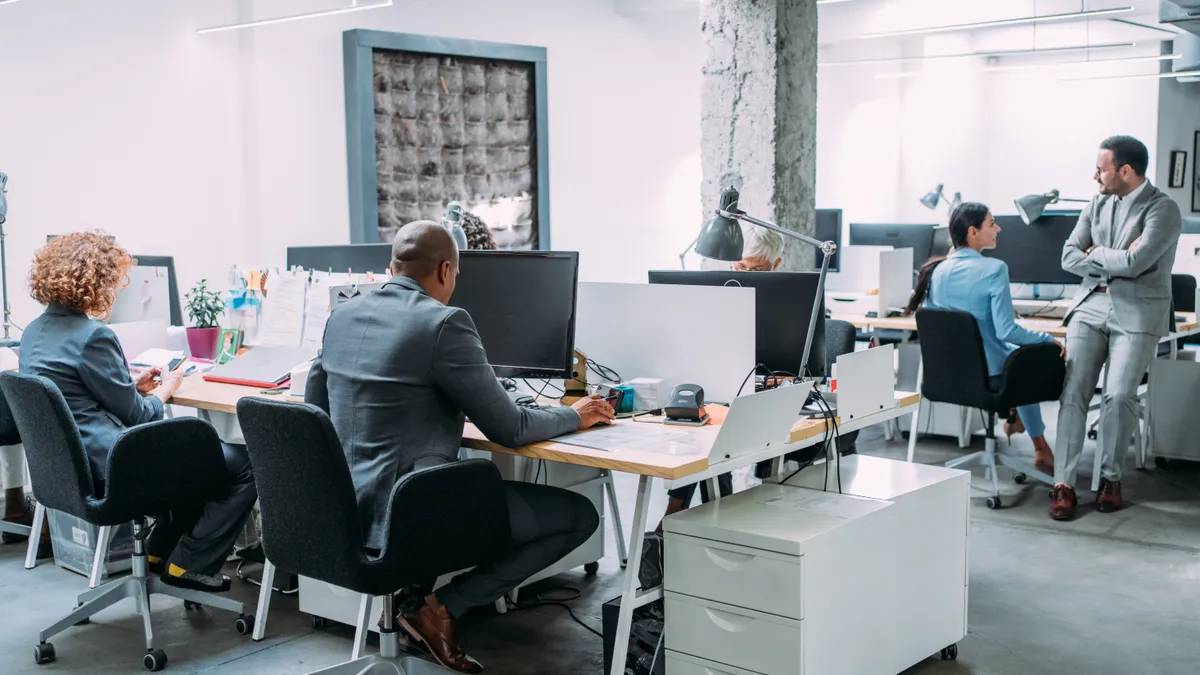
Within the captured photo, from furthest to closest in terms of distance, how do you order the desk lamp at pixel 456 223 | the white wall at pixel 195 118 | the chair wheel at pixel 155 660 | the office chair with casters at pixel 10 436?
1. the white wall at pixel 195 118
2. the office chair with casters at pixel 10 436
3. the desk lamp at pixel 456 223
4. the chair wheel at pixel 155 660

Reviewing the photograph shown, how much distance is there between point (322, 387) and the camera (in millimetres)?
2930

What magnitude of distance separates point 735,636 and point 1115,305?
280cm

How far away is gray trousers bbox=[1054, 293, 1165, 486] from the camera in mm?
4617

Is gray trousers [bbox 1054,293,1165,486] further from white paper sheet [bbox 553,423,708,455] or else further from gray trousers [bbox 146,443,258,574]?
gray trousers [bbox 146,443,258,574]

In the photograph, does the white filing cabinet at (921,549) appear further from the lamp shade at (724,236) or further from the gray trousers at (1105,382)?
the gray trousers at (1105,382)

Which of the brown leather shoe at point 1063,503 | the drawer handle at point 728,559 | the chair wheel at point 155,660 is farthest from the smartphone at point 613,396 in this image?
the brown leather shoe at point 1063,503

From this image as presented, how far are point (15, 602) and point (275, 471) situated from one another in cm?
175

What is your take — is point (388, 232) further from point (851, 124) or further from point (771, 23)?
point (851, 124)

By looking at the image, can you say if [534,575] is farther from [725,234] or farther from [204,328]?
[204,328]

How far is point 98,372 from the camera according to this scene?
10.6ft

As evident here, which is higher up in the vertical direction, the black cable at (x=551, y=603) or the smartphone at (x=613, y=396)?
the smartphone at (x=613, y=396)

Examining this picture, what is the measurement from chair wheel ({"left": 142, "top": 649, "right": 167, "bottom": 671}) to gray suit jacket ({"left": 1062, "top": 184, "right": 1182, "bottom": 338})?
3.72m

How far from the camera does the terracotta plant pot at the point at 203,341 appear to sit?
14.5 ft

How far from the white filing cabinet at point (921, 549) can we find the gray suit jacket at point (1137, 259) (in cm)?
190
